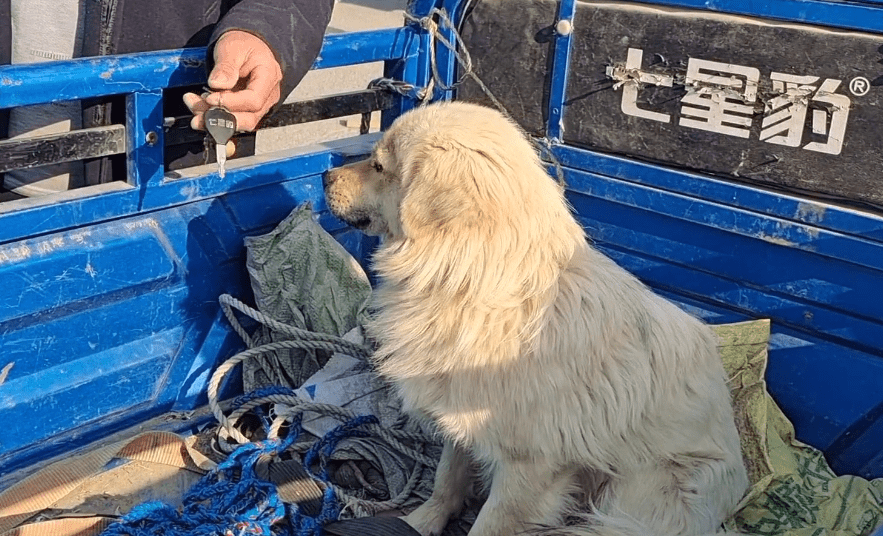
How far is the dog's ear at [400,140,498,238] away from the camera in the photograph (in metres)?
2.30

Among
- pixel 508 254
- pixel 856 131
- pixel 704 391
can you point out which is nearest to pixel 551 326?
pixel 508 254

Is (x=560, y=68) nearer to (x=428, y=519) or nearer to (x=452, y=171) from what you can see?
(x=452, y=171)

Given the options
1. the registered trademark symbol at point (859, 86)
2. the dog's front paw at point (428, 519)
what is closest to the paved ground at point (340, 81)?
the dog's front paw at point (428, 519)

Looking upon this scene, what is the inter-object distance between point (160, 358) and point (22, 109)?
2.85 ft

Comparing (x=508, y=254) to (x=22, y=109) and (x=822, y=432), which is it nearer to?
(x=822, y=432)

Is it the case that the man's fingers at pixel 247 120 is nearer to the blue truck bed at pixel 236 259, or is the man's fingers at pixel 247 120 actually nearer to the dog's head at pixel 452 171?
the blue truck bed at pixel 236 259

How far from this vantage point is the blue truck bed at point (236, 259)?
254cm

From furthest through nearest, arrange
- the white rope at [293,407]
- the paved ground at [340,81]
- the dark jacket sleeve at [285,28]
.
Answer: the paved ground at [340,81]
the white rope at [293,407]
the dark jacket sleeve at [285,28]

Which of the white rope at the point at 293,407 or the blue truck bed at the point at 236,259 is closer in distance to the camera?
the blue truck bed at the point at 236,259

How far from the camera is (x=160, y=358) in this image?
2928mm

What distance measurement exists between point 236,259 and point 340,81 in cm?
547

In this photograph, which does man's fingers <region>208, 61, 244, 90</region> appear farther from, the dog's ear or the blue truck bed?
the dog's ear

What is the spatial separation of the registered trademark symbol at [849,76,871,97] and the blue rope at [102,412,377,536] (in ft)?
5.99

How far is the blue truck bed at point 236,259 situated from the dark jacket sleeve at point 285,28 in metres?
0.16
